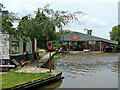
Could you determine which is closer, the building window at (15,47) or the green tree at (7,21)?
the green tree at (7,21)

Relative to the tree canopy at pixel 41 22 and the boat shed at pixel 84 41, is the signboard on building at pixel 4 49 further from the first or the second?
the boat shed at pixel 84 41

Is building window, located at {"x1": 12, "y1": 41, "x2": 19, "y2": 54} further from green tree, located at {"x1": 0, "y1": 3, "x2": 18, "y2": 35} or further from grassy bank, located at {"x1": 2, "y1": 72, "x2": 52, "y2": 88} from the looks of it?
grassy bank, located at {"x1": 2, "y1": 72, "x2": 52, "y2": 88}

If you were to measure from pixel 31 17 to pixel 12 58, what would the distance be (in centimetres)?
412

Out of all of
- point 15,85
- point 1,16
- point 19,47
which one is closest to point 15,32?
point 1,16

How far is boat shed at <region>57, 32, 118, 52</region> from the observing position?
3456 centimetres

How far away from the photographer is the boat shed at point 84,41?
113 feet

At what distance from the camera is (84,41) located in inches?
1406

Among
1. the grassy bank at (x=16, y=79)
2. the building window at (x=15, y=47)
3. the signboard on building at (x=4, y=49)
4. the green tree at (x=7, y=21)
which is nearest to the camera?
the grassy bank at (x=16, y=79)

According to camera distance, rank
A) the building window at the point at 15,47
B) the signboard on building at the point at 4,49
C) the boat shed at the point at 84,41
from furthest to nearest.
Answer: the boat shed at the point at 84,41, the building window at the point at 15,47, the signboard on building at the point at 4,49

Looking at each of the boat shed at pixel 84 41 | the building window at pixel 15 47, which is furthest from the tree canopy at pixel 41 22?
the boat shed at pixel 84 41

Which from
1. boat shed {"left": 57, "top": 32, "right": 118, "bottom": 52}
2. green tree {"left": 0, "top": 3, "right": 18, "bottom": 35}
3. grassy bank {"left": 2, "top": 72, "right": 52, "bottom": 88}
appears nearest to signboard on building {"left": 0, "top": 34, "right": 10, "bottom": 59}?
green tree {"left": 0, "top": 3, "right": 18, "bottom": 35}

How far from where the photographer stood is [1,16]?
9.43 meters

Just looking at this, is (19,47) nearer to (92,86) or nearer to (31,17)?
(31,17)

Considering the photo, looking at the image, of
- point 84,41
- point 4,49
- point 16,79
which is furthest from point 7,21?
point 84,41
